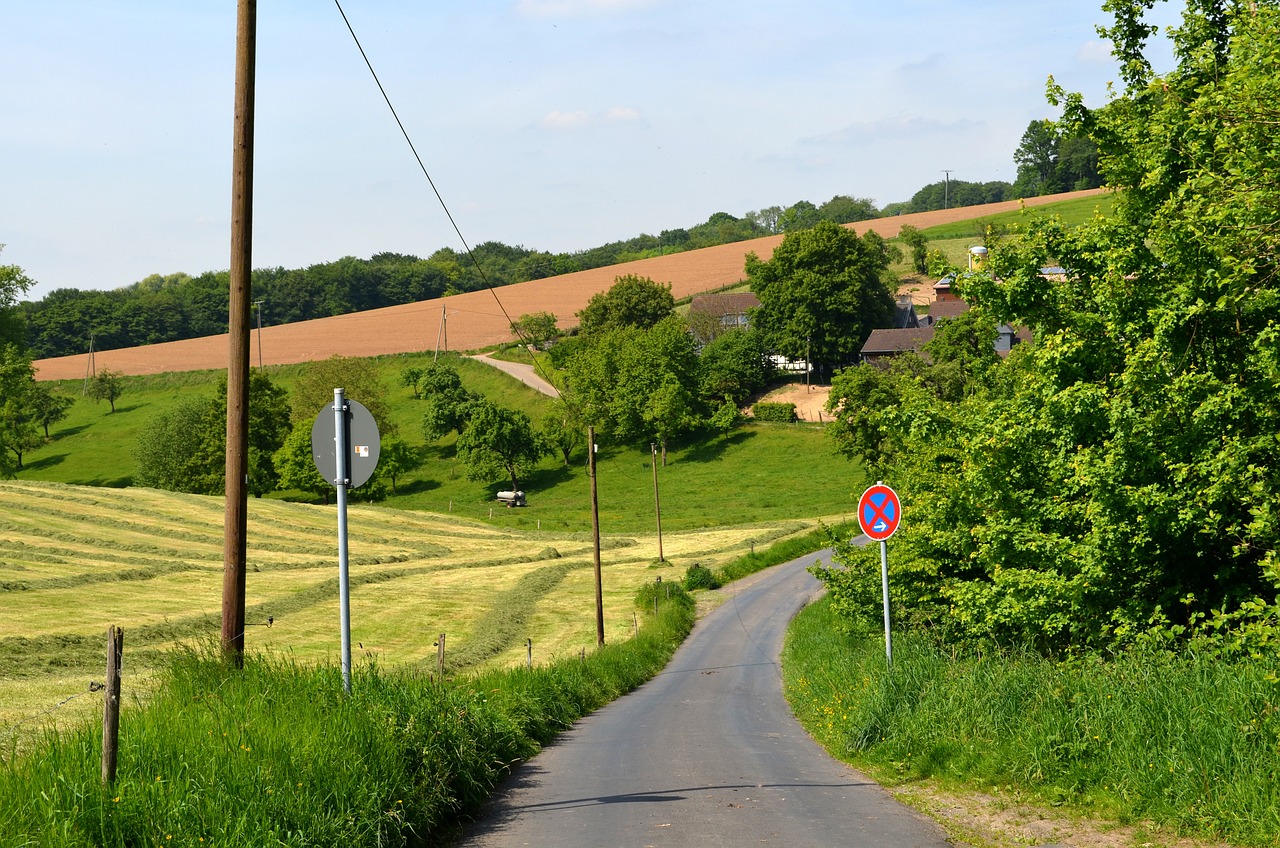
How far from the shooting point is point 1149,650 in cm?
1237

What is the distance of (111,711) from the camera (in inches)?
246

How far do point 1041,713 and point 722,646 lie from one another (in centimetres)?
2559

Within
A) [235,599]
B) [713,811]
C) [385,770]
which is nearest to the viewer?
[385,770]

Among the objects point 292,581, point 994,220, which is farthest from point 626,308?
point 292,581

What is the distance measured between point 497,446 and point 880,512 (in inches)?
2821

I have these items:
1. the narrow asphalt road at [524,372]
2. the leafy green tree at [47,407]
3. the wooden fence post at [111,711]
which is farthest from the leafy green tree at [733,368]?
the wooden fence post at [111,711]

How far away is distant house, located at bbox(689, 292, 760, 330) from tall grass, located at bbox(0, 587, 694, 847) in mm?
107254

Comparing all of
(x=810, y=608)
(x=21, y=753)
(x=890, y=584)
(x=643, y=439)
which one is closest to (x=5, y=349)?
(x=643, y=439)

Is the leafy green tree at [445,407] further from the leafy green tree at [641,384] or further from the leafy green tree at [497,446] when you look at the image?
the leafy green tree at [641,384]

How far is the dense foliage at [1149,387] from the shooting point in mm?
11562

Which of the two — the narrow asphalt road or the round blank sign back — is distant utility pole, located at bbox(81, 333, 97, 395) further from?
the round blank sign back

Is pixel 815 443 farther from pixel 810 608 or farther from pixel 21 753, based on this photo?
pixel 21 753

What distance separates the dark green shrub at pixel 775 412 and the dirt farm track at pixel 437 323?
1462 inches

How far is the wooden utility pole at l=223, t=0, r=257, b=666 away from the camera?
32.8 ft
